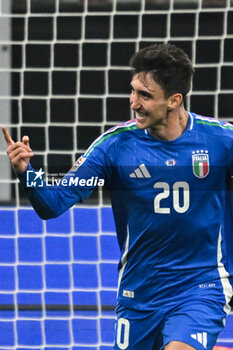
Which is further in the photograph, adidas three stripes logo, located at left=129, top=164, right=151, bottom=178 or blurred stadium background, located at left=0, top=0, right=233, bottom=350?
blurred stadium background, located at left=0, top=0, right=233, bottom=350

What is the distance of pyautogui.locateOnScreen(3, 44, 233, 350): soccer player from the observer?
3422mm

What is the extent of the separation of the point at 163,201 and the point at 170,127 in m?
0.30

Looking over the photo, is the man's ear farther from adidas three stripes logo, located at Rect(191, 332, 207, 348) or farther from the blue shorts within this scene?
adidas three stripes logo, located at Rect(191, 332, 207, 348)

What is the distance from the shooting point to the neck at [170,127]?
349 centimetres

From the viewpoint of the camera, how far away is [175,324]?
330 cm

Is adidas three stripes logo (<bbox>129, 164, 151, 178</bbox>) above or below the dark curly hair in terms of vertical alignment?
below

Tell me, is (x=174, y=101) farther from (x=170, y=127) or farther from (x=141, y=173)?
(x=141, y=173)

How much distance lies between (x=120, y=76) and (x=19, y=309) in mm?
4006

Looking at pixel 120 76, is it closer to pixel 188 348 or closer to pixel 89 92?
pixel 89 92

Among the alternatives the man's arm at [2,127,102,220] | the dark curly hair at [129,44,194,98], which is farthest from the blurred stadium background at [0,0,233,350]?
the man's arm at [2,127,102,220]

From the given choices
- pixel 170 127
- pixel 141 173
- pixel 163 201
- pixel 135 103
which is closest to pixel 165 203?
pixel 163 201

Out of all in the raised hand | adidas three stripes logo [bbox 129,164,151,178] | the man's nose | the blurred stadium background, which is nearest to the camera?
the raised hand

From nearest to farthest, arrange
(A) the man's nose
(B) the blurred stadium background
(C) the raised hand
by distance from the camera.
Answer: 1. (C) the raised hand
2. (A) the man's nose
3. (B) the blurred stadium background

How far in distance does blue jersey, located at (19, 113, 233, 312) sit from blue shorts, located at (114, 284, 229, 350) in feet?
0.14
